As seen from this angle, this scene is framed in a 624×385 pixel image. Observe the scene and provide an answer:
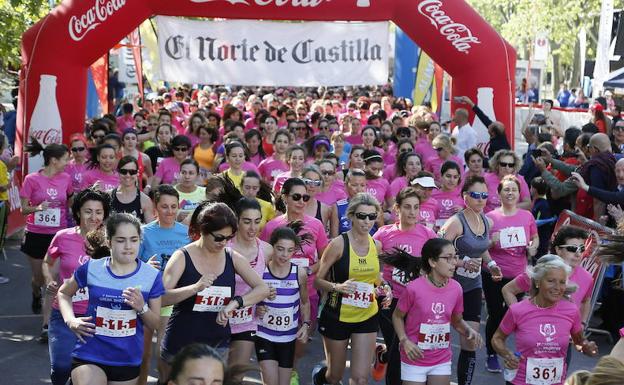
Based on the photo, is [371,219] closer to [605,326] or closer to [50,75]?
[605,326]

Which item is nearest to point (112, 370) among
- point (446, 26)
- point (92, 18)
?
point (92, 18)

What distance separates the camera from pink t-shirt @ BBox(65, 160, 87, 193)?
411 inches

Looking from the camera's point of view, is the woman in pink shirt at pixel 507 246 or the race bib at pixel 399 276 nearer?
the race bib at pixel 399 276

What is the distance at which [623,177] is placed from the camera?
376 inches

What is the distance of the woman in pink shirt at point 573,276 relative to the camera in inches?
272

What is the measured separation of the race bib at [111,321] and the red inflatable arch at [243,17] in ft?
27.0

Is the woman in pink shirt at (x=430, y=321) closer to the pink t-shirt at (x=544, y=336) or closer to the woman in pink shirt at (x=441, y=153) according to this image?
the pink t-shirt at (x=544, y=336)

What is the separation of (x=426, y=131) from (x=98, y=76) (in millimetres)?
7327

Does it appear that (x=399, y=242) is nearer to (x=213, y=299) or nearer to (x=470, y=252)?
(x=470, y=252)

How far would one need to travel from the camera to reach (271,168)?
11.8m

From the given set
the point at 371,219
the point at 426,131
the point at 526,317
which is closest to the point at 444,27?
the point at 426,131

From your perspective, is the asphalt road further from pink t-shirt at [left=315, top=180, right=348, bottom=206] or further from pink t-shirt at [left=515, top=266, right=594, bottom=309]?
pink t-shirt at [left=515, top=266, right=594, bottom=309]

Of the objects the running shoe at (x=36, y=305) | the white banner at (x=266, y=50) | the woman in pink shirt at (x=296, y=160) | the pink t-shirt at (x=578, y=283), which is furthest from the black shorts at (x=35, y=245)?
the white banner at (x=266, y=50)

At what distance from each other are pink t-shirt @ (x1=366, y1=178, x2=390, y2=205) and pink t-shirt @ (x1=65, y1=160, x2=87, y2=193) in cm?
284
